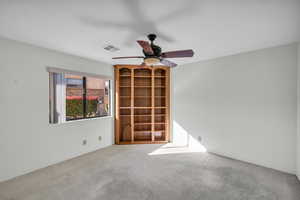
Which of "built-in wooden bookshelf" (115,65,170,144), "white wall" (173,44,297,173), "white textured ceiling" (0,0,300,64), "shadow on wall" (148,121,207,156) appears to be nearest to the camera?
"white textured ceiling" (0,0,300,64)

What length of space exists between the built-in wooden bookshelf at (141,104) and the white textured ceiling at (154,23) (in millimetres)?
1629

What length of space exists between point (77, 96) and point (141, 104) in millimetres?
1793

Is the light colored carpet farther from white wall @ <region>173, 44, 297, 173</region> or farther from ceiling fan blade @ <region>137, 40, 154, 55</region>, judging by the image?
ceiling fan blade @ <region>137, 40, 154, 55</region>

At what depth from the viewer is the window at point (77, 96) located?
9.68ft

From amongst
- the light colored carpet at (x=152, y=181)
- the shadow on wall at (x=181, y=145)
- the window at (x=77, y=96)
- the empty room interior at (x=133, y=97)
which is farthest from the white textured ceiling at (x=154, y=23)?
the shadow on wall at (x=181, y=145)

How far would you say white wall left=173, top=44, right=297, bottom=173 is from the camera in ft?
8.35

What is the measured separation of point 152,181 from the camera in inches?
89.9

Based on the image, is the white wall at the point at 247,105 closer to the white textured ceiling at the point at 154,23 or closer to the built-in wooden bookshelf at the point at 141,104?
the white textured ceiling at the point at 154,23

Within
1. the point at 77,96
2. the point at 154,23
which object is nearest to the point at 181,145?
the point at 77,96

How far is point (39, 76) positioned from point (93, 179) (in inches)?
82.3

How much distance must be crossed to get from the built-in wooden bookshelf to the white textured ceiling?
163 centimetres

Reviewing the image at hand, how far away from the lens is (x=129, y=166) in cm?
281

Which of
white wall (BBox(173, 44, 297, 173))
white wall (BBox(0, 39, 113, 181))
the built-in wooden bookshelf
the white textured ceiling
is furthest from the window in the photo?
white wall (BBox(173, 44, 297, 173))

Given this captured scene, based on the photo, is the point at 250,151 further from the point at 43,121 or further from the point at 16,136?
the point at 16,136
